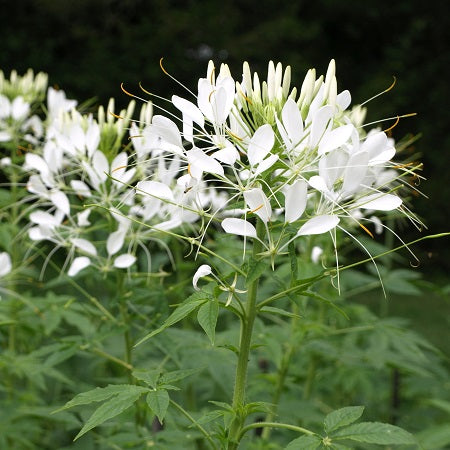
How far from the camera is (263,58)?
39.9ft

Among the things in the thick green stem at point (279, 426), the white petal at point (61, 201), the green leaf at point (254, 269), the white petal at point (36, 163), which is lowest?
the thick green stem at point (279, 426)

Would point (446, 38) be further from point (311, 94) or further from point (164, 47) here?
point (311, 94)

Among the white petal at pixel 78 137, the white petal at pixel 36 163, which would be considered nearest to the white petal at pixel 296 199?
the white petal at pixel 78 137

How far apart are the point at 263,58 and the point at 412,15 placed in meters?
3.07

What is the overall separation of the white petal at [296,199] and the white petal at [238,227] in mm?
87

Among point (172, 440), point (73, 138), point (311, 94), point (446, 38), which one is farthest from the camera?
point (446, 38)

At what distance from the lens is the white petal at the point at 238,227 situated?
160 cm

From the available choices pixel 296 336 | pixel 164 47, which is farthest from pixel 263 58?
pixel 296 336

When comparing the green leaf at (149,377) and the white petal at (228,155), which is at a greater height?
the white petal at (228,155)

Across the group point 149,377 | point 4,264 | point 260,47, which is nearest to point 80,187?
point 4,264

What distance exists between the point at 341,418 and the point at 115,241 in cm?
95

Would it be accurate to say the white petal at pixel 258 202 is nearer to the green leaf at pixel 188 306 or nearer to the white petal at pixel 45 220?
the green leaf at pixel 188 306

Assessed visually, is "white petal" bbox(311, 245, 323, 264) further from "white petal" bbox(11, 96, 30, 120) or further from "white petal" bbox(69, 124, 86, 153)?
"white petal" bbox(11, 96, 30, 120)

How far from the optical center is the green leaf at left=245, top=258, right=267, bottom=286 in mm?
1576
